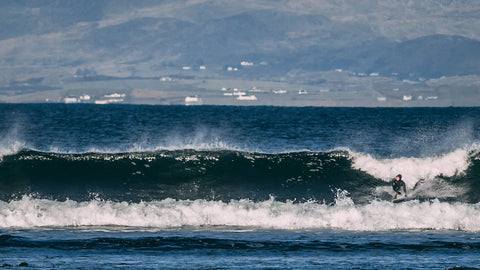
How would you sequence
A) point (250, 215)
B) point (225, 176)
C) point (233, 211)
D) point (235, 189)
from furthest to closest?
1. point (225, 176)
2. point (235, 189)
3. point (233, 211)
4. point (250, 215)

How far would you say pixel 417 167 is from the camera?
1200 inches

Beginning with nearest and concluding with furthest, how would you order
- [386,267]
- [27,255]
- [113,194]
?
[386,267] < [27,255] < [113,194]

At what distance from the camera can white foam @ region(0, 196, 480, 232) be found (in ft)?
77.5

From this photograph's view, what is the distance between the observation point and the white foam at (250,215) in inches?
930

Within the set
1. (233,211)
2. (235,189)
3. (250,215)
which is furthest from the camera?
(235,189)

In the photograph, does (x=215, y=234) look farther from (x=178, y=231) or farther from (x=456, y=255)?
(x=456, y=255)

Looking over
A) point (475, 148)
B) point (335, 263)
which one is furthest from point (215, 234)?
point (475, 148)

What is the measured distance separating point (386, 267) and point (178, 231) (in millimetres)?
7029

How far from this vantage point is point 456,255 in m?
19.5

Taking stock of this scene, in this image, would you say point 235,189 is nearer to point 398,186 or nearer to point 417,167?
point 398,186

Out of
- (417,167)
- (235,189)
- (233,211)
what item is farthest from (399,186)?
(233,211)

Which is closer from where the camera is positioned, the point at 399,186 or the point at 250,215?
the point at 250,215

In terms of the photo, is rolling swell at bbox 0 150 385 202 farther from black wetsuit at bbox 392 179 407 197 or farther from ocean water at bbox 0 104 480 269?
black wetsuit at bbox 392 179 407 197

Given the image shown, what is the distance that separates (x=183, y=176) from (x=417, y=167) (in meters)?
9.33
